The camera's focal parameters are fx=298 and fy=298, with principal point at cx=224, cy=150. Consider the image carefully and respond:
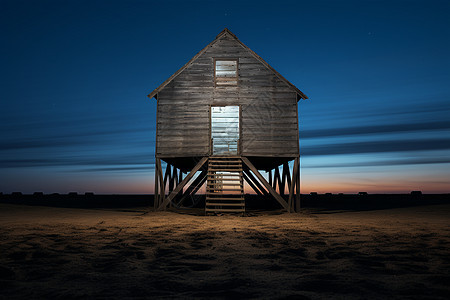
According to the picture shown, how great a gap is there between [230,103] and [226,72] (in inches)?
69.8

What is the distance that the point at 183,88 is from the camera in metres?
15.8

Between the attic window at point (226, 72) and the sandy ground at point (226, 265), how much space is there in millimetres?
9806

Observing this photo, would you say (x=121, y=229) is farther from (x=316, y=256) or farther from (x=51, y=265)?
(x=316, y=256)

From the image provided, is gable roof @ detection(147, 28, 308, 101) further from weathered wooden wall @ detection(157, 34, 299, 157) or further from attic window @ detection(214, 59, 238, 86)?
→ attic window @ detection(214, 59, 238, 86)

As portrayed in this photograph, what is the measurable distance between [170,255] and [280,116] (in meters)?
11.4

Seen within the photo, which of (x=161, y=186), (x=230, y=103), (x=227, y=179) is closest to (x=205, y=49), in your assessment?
(x=230, y=103)

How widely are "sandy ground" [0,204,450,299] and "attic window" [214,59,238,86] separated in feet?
32.2

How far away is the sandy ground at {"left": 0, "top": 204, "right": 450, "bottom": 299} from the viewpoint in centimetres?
366

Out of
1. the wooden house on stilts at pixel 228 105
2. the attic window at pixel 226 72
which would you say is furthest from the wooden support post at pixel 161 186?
the attic window at pixel 226 72

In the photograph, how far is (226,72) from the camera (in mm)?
15914

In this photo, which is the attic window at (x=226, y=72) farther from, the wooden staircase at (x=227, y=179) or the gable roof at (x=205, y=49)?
the wooden staircase at (x=227, y=179)

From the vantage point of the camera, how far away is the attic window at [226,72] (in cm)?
1576

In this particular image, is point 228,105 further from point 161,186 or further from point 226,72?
point 161,186

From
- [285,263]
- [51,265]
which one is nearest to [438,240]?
[285,263]
